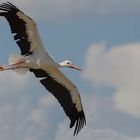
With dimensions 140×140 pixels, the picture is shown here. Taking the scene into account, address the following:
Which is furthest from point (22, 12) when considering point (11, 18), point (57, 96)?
point (57, 96)

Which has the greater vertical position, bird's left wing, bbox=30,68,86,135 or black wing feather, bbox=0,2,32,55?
black wing feather, bbox=0,2,32,55

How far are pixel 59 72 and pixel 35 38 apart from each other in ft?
4.44

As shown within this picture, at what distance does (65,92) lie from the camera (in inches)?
1432

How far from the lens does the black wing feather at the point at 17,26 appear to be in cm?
3484

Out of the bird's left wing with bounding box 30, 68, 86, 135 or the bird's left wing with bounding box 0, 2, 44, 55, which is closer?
the bird's left wing with bounding box 0, 2, 44, 55

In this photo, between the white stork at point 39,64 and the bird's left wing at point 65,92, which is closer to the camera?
the white stork at point 39,64

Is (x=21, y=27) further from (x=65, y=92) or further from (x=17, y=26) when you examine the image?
(x=65, y=92)

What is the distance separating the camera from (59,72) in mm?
36312

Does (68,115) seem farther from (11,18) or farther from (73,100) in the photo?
(11,18)

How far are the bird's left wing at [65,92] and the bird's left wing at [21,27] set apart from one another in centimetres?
80

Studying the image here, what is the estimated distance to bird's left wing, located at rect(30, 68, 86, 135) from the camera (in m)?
36.2

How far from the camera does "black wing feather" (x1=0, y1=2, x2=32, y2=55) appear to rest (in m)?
34.8

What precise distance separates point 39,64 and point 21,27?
1.00 metres

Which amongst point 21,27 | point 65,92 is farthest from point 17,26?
point 65,92
